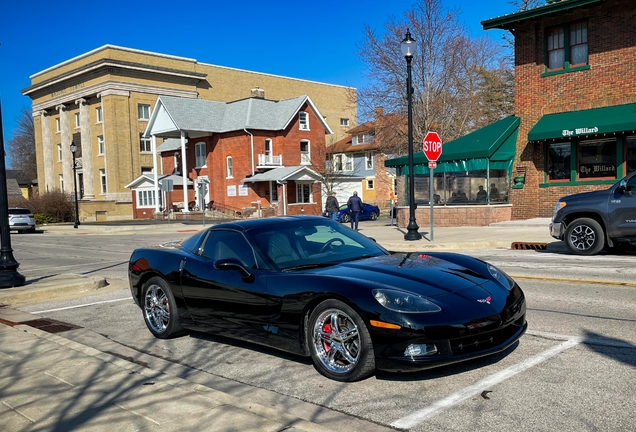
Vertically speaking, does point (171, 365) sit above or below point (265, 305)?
below

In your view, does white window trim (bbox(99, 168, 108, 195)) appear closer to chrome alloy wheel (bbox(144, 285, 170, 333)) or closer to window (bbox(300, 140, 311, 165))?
window (bbox(300, 140, 311, 165))

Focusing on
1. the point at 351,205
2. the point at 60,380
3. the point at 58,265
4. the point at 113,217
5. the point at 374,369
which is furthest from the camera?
the point at 113,217

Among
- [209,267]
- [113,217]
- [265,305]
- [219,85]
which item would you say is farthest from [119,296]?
[219,85]

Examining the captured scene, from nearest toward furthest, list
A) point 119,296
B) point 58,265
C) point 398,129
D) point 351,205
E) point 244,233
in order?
point 244,233 < point 119,296 < point 58,265 < point 351,205 < point 398,129

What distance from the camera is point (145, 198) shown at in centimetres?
5544

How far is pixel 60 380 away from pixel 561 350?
4.46 meters

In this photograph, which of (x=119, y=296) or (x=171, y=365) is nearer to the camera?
(x=171, y=365)

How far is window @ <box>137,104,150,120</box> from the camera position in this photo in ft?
209

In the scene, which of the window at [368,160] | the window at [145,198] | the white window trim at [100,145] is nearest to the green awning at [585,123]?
the window at [368,160]

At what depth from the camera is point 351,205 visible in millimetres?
23047

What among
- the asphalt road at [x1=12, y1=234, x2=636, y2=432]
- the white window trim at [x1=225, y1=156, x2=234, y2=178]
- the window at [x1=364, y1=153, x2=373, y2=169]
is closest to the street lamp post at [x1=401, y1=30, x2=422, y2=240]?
the asphalt road at [x1=12, y1=234, x2=636, y2=432]

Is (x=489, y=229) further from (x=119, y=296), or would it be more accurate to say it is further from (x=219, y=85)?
(x=219, y=85)

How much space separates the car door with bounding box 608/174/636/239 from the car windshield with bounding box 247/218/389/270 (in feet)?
26.0

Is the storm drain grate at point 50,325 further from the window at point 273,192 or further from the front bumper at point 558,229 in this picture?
the window at point 273,192
